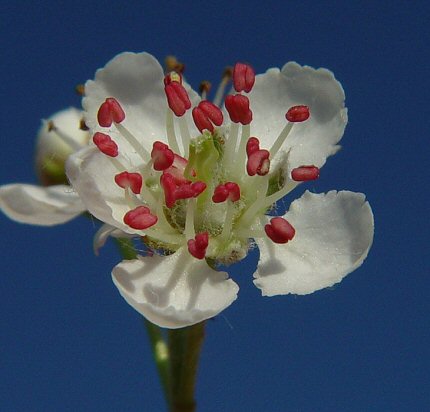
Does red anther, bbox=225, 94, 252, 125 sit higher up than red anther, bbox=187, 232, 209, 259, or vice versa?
red anther, bbox=225, 94, 252, 125

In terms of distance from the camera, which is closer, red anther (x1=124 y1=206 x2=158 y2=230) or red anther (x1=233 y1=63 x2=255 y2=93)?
red anther (x1=124 y1=206 x2=158 y2=230)

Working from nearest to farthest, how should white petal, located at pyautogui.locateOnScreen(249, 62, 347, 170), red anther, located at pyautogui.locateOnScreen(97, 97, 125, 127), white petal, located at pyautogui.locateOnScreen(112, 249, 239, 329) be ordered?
1. white petal, located at pyautogui.locateOnScreen(112, 249, 239, 329)
2. red anther, located at pyautogui.locateOnScreen(97, 97, 125, 127)
3. white petal, located at pyautogui.locateOnScreen(249, 62, 347, 170)

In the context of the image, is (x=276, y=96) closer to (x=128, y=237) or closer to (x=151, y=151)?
(x=151, y=151)

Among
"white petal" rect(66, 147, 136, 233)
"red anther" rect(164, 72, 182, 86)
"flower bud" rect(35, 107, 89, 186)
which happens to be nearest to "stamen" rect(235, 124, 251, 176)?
"red anther" rect(164, 72, 182, 86)

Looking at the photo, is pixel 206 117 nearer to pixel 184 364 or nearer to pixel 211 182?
pixel 211 182

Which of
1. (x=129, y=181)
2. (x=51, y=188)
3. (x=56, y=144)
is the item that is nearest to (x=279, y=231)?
(x=129, y=181)

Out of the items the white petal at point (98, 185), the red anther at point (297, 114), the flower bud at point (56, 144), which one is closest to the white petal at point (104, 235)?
the white petal at point (98, 185)

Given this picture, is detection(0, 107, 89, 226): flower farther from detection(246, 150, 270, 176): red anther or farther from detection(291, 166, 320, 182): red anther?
detection(291, 166, 320, 182): red anther
